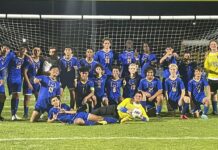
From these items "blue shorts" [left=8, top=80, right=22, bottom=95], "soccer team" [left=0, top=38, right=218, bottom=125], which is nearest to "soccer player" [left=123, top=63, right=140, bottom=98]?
"soccer team" [left=0, top=38, right=218, bottom=125]

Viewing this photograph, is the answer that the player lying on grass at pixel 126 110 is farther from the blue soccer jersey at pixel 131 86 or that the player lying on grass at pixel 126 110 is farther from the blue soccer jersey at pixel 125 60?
the blue soccer jersey at pixel 125 60

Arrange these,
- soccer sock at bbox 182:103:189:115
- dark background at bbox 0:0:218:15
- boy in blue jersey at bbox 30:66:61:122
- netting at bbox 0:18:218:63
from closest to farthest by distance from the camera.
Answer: boy in blue jersey at bbox 30:66:61:122 → soccer sock at bbox 182:103:189:115 → netting at bbox 0:18:218:63 → dark background at bbox 0:0:218:15

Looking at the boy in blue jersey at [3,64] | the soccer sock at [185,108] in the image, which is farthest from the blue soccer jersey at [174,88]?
the boy in blue jersey at [3,64]

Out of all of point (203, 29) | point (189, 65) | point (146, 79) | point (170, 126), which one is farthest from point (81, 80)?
point (203, 29)

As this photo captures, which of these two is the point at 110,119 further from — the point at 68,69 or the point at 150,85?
the point at 68,69

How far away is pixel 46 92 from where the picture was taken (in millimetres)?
8836

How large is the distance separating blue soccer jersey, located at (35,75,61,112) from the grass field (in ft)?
1.15

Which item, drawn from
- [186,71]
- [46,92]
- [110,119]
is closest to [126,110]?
[110,119]

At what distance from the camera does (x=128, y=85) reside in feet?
31.9

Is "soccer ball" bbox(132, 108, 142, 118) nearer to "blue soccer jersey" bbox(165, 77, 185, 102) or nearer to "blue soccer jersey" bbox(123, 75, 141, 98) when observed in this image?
"blue soccer jersey" bbox(123, 75, 141, 98)

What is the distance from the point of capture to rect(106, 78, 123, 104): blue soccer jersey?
31.2ft

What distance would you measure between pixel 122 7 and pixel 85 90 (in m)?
12.2

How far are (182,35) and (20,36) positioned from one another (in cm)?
573

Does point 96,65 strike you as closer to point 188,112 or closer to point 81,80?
point 81,80
